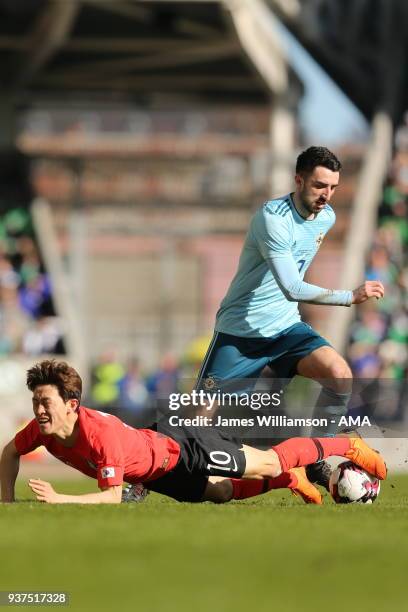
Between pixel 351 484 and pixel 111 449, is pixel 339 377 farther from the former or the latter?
pixel 111 449

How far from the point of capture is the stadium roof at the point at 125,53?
2672cm

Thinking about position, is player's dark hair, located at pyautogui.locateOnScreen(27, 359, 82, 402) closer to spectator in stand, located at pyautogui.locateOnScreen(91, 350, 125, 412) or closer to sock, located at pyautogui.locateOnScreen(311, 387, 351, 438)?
sock, located at pyautogui.locateOnScreen(311, 387, 351, 438)

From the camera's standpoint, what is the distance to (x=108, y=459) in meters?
8.23

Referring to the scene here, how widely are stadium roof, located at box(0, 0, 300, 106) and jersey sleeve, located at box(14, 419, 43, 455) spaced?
1762 cm

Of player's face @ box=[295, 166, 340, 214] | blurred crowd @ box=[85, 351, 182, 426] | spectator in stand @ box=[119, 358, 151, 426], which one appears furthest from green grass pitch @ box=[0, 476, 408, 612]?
blurred crowd @ box=[85, 351, 182, 426]

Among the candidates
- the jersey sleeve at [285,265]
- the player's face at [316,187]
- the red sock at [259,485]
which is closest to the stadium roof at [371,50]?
the player's face at [316,187]

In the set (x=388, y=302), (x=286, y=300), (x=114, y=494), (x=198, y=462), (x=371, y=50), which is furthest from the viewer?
(x=371, y=50)

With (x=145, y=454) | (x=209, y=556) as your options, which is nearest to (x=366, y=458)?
(x=145, y=454)

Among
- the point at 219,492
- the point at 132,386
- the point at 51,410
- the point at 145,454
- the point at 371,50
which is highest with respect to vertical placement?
the point at 371,50

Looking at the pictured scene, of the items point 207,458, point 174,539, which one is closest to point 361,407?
point 207,458

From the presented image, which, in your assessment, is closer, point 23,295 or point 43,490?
point 43,490

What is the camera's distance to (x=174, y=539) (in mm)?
7043

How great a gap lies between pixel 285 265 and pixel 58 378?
1697 millimetres

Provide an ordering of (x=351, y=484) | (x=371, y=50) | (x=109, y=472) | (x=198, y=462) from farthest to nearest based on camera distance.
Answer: (x=371, y=50) → (x=351, y=484) → (x=198, y=462) → (x=109, y=472)
